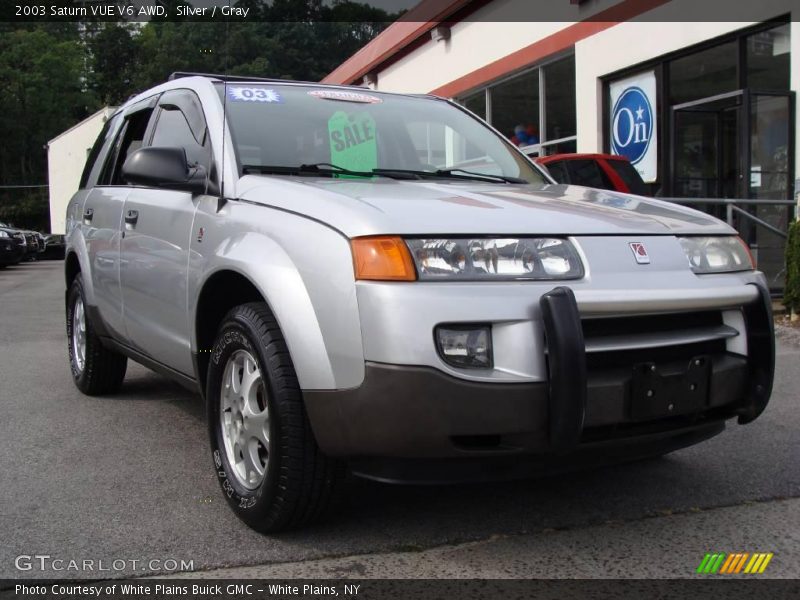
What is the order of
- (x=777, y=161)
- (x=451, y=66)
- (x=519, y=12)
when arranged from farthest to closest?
(x=451, y=66) → (x=519, y=12) → (x=777, y=161)

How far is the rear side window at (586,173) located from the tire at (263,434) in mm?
6674

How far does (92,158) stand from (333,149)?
2.50 m

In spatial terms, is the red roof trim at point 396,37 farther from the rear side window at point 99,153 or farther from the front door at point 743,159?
the rear side window at point 99,153

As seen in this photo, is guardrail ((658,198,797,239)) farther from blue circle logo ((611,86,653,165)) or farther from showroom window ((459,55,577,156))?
showroom window ((459,55,577,156))

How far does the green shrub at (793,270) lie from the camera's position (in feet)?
24.6

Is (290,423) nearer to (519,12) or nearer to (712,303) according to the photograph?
(712,303)

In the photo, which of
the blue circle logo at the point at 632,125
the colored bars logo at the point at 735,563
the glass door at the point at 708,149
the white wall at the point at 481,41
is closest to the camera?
the colored bars logo at the point at 735,563

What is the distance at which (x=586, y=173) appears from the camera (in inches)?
366

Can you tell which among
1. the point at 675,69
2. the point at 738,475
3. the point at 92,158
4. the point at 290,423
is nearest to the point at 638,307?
the point at 290,423

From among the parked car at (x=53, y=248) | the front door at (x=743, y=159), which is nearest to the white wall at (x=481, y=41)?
the front door at (x=743, y=159)

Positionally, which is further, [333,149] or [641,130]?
[641,130]

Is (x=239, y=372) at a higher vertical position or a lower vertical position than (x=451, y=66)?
lower

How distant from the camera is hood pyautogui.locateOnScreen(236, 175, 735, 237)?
2631mm

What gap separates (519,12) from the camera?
14.1 m
